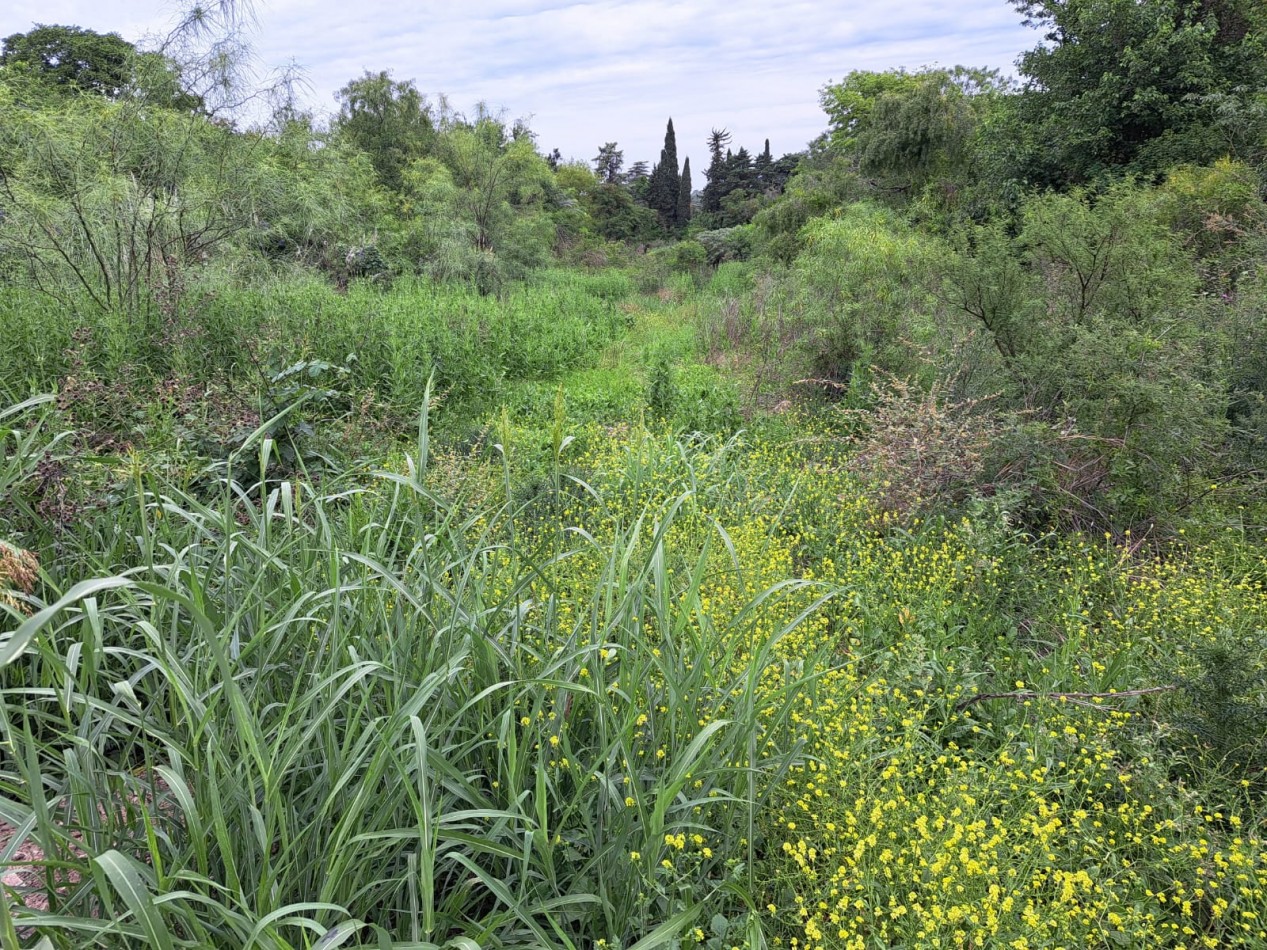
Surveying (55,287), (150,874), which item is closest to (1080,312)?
(150,874)

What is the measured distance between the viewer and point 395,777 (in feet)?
4.92

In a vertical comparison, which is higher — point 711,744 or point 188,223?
point 188,223

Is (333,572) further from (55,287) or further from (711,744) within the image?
(55,287)

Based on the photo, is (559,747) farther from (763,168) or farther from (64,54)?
(763,168)

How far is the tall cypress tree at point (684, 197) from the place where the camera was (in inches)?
1494

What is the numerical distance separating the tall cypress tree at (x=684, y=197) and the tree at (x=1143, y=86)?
26555 millimetres

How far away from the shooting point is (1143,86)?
10.5 m

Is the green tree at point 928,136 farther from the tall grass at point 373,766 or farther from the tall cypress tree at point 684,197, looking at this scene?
the tall cypress tree at point 684,197

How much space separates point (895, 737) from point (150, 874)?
2.15 m

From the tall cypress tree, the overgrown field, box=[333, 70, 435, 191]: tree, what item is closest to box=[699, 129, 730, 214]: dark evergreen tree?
the tall cypress tree

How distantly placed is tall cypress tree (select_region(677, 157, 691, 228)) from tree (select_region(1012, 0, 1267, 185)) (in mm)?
26555

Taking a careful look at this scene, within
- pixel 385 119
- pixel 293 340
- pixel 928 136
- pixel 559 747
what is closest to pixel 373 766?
pixel 559 747

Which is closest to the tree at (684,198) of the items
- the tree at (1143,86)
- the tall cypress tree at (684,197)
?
the tall cypress tree at (684,197)

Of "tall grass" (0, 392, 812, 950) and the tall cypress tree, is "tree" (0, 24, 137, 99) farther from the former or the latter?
"tall grass" (0, 392, 812, 950)
